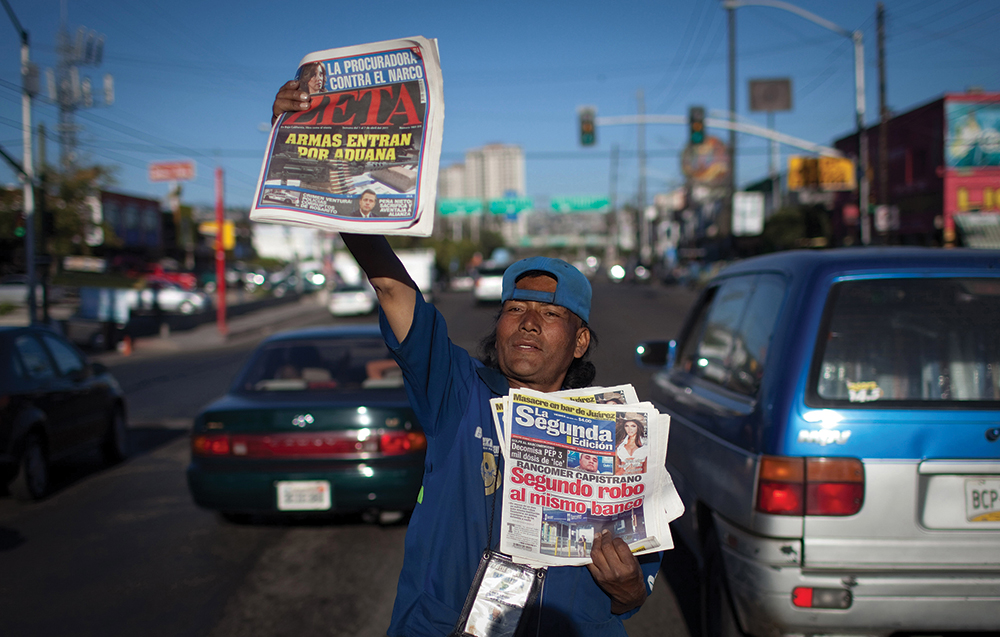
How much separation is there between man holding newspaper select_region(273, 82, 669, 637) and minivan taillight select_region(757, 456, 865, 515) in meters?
1.14

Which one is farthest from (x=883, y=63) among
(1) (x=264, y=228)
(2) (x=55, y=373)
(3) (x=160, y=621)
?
(1) (x=264, y=228)

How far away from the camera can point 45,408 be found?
7203mm

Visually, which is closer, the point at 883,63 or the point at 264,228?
the point at 883,63

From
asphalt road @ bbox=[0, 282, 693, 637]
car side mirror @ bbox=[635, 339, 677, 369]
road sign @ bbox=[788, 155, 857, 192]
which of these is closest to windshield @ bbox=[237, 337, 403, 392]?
asphalt road @ bbox=[0, 282, 693, 637]

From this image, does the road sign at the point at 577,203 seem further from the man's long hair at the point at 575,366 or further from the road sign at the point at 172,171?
the man's long hair at the point at 575,366

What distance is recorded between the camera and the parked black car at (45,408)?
6.71 m

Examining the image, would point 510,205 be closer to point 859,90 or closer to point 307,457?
point 859,90

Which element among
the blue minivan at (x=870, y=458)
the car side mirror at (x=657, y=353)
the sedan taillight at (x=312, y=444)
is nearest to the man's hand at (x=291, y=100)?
the blue minivan at (x=870, y=458)

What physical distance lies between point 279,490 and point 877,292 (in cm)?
389

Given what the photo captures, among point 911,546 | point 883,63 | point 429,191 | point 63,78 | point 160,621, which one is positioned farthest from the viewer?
point 63,78

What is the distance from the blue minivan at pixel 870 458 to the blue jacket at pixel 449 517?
129 cm

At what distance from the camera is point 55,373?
25.2 ft

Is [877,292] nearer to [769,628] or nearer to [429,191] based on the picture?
[769,628]

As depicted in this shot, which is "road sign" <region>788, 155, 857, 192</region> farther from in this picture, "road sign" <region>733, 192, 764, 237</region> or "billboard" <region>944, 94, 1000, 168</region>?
"road sign" <region>733, 192, 764, 237</region>
